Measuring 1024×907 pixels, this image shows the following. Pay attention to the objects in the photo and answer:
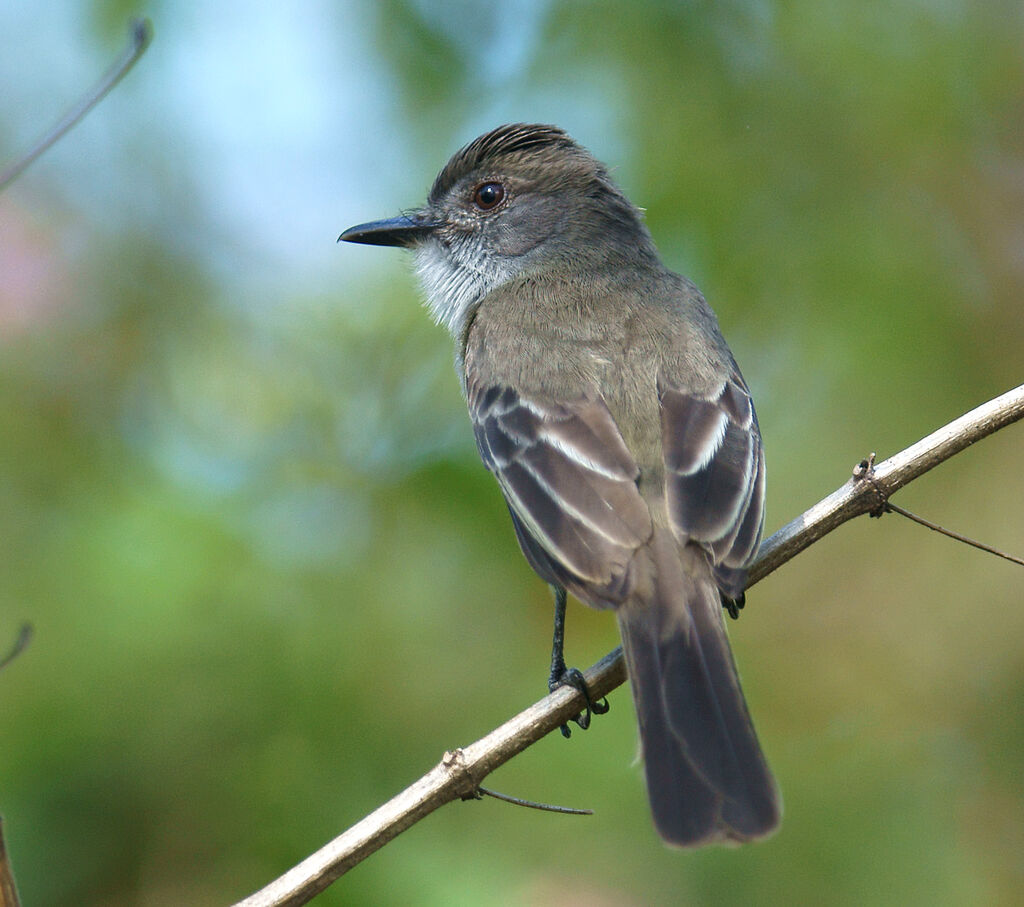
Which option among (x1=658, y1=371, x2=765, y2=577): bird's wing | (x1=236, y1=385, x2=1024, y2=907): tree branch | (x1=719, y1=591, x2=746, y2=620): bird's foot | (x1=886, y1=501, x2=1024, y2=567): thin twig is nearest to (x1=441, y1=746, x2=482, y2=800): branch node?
(x1=236, y1=385, x2=1024, y2=907): tree branch

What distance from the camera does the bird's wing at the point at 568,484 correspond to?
10.5 ft

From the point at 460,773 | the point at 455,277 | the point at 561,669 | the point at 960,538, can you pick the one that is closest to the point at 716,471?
the point at 960,538

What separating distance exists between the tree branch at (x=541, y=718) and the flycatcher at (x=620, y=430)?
0.16 m

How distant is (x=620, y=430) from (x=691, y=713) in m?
1.00

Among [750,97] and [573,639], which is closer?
[573,639]

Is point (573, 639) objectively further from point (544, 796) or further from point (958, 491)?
point (958, 491)

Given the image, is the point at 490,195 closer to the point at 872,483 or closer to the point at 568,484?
the point at 568,484

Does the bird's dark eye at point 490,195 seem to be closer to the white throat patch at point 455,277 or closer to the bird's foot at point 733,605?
the white throat patch at point 455,277

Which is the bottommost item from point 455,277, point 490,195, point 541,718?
point 541,718

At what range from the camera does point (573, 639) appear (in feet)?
13.3

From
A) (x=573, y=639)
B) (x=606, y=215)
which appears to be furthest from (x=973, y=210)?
(x=573, y=639)

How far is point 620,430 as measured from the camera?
11.7 ft

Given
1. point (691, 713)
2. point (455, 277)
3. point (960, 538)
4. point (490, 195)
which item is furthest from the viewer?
point (490, 195)

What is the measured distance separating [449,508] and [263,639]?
80cm
